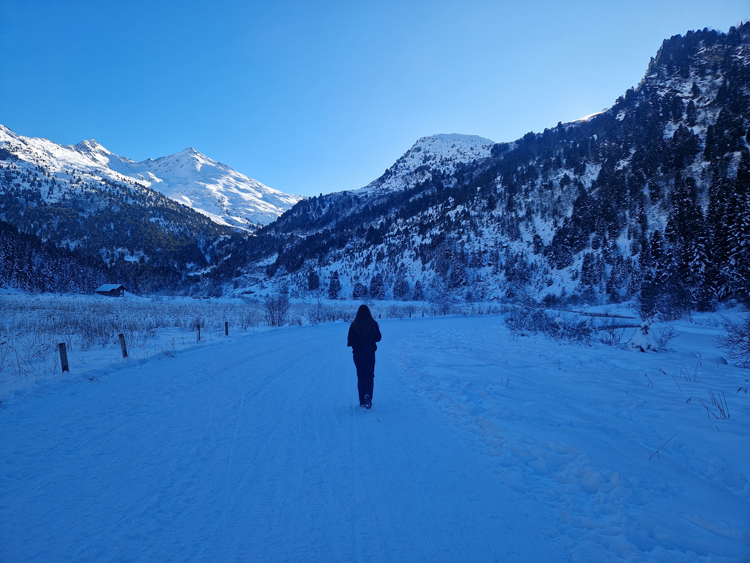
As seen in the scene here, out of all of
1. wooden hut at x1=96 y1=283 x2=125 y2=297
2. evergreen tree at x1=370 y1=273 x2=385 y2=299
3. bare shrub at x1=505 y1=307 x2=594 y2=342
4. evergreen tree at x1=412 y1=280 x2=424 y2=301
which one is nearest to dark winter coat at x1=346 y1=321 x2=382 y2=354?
bare shrub at x1=505 y1=307 x2=594 y2=342

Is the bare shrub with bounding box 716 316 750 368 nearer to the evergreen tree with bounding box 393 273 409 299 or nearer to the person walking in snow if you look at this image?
the person walking in snow

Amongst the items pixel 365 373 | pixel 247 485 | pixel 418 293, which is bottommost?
pixel 418 293

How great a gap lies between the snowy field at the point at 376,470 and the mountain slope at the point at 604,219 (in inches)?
899

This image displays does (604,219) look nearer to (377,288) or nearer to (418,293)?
(418,293)

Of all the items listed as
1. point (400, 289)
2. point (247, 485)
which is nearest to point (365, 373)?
point (247, 485)

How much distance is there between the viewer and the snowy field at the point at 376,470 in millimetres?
2570

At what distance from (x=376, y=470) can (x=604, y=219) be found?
2915 inches

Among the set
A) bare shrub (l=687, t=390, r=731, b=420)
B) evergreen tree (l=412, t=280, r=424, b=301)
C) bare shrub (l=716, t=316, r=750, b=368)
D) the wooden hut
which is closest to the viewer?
bare shrub (l=687, t=390, r=731, b=420)

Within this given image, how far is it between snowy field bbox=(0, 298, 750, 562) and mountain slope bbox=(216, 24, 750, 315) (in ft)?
74.9

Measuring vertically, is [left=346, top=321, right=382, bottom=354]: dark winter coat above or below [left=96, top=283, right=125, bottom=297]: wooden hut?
below

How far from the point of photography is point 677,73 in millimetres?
101750

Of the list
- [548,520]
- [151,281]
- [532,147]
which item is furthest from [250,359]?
[532,147]

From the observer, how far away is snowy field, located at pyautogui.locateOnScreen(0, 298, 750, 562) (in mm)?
2570

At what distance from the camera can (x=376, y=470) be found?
12.4ft
